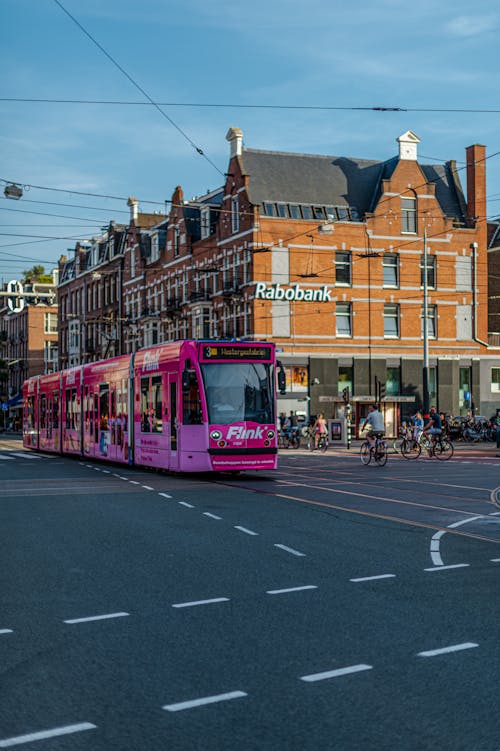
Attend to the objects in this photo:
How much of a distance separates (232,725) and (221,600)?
3114mm

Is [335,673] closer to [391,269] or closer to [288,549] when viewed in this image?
[288,549]

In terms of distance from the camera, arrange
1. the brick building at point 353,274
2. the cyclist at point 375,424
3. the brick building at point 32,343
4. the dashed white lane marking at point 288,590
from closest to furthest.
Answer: the dashed white lane marking at point 288,590 → the cyclist at point 375,424 → the brick building at point 353,274 → the brick building at point 32,343

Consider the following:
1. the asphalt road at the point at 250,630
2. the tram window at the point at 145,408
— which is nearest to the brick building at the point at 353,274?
the tram window at the point at 145,408

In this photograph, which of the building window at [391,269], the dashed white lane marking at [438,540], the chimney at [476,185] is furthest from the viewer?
the chimney at [476,185]

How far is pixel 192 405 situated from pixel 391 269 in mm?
35740

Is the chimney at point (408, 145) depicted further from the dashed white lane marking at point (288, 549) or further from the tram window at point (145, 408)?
the dashed white lane marking at point (288, 549)

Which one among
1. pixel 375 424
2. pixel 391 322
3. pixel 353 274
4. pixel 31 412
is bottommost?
pixel 375 424

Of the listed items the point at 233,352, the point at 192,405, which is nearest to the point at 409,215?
the point at 233,352

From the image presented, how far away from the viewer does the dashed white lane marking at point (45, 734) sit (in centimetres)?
464

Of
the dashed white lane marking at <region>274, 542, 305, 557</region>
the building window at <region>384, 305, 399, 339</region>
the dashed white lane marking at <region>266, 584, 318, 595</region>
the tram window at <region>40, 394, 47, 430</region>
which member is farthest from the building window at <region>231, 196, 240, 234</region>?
the dashed white lane marking at <region>266, 584, 318, 595</region>

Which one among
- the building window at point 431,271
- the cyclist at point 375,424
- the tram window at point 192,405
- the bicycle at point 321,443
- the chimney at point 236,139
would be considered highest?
the chimney at point 236,139

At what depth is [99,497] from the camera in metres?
17.8

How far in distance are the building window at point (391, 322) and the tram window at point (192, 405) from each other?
34849 millimetres

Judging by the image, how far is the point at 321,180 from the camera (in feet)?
185
